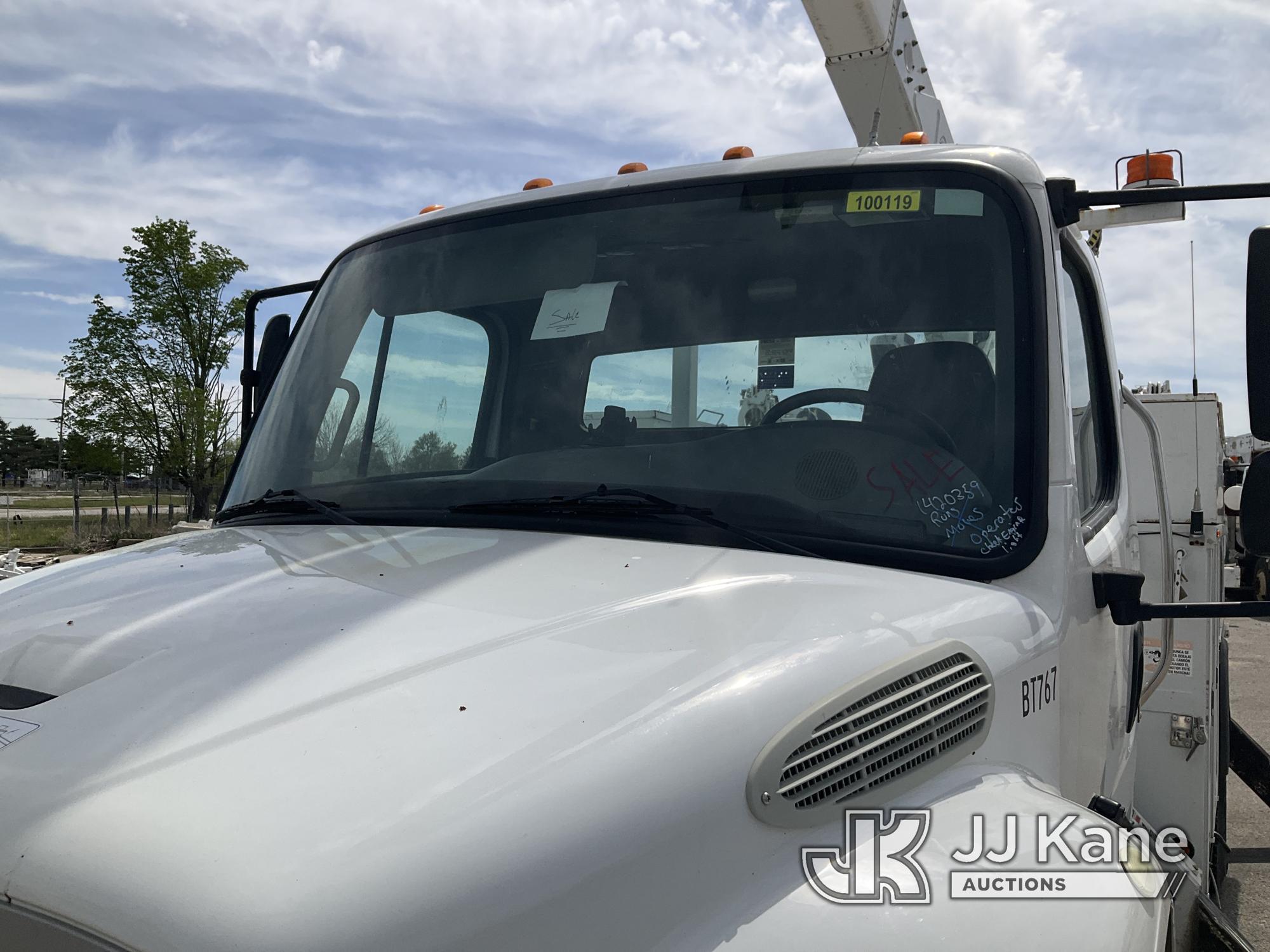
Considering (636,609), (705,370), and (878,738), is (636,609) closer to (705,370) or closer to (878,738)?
(878,738)

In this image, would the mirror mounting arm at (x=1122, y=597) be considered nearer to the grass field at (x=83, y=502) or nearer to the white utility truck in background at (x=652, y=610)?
the white utility truck in background at (x=652, y=610)

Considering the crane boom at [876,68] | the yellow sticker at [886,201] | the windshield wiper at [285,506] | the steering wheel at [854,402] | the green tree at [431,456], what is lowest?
the windshield wiper at [285,506]

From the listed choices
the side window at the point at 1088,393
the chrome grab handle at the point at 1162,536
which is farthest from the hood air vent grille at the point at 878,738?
the chrome grab handle at the point at 1162,536

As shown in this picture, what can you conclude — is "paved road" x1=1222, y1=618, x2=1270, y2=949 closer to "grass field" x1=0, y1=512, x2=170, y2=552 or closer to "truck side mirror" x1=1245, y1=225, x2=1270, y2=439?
"truck side mirror" x1=1245, y1=225, x2=1270, y2=439

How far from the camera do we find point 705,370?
2.35m

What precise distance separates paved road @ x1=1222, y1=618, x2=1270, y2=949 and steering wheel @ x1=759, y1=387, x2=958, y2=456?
3.48 meters

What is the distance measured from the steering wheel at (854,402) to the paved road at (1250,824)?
11.4 feet

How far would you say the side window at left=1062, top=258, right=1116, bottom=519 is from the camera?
8.07 feet

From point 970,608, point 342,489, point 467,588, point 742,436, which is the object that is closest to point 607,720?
point 467,588

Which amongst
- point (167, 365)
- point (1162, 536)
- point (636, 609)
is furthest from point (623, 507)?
point (167, 365)

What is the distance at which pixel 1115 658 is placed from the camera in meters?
2.52

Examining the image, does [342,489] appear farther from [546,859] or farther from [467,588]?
[546,859]

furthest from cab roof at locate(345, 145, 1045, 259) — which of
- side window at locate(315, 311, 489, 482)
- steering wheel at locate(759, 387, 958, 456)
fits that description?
steering wheel at locate(759, 387, 958, 456)

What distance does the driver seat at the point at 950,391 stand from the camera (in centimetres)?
205
